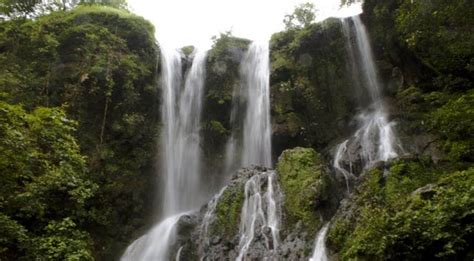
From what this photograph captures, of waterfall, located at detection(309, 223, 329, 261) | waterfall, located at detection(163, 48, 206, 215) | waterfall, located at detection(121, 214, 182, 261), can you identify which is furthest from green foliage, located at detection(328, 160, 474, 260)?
waterfall, located at detection(163, 48, 206, 215)

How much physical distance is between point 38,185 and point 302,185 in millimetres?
6815

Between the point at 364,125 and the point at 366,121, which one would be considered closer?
the point at 364,125

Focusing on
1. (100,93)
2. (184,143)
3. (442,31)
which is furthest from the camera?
(184,143)

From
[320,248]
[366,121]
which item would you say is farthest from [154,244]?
[366,121]

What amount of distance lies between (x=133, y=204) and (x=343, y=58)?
10.9 metres

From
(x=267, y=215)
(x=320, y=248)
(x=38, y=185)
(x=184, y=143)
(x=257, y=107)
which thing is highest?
A: (x=257, y=107)

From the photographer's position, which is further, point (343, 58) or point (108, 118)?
point (343, 58)

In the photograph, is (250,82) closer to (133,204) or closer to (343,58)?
(343,58)

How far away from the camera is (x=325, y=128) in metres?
16.4

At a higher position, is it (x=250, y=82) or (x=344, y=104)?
(x=250, y=82)

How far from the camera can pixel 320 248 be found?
860cm

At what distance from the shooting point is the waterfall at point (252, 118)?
53.1ft

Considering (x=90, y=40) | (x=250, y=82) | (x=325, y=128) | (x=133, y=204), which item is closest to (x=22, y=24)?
(x=90, y=40)

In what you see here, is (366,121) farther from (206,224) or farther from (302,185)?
(206,224)
